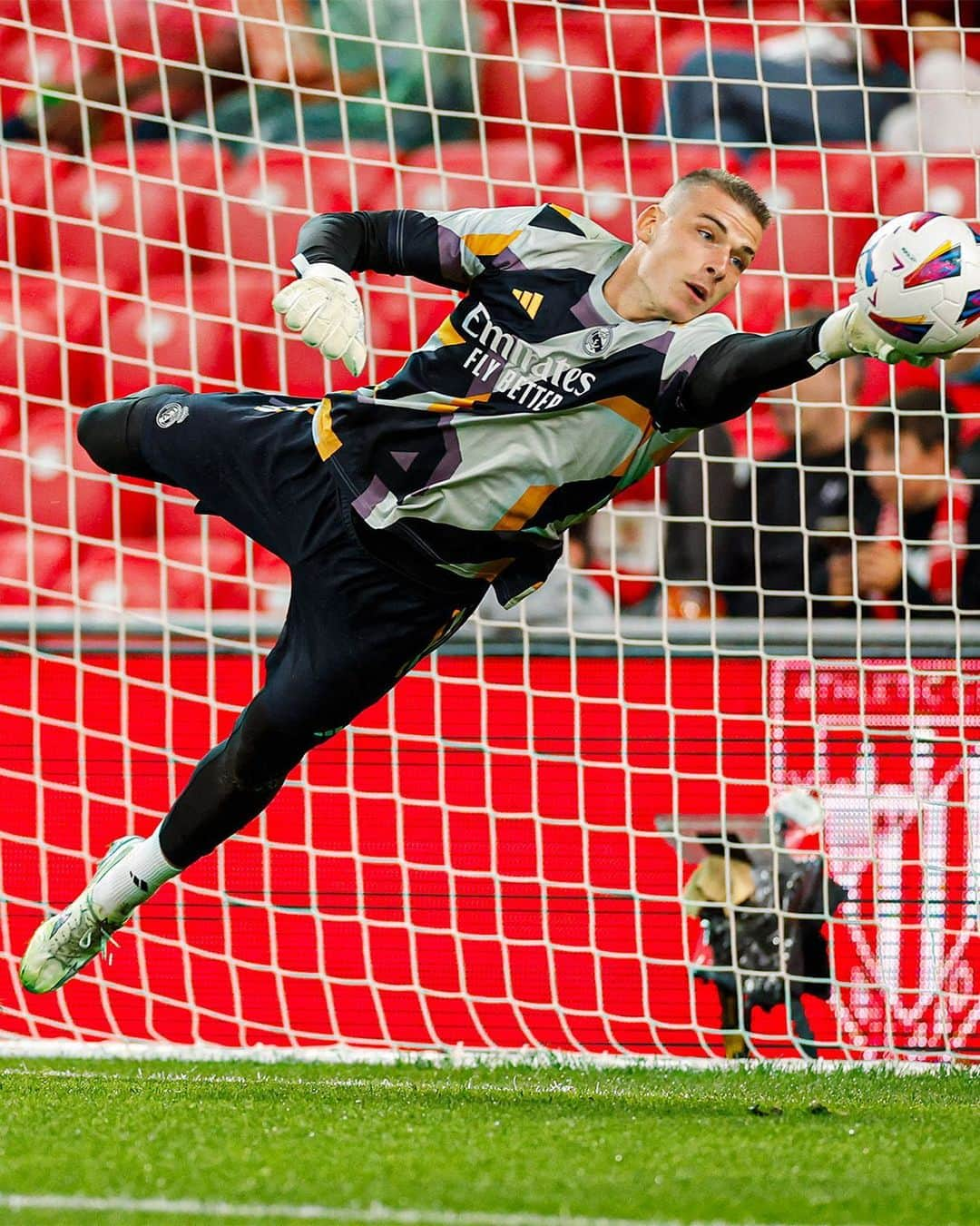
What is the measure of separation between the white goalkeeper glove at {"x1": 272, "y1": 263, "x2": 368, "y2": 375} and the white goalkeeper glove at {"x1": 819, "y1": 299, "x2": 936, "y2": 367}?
84 cm

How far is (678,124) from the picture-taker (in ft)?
24.1

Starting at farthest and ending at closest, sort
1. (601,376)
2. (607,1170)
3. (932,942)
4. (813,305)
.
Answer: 1. (813,305)
2. (932,942)
3. (601,376)
4. (607,1170)

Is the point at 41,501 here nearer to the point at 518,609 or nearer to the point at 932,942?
the point at 518,609

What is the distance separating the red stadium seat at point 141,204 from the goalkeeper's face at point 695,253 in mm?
4294

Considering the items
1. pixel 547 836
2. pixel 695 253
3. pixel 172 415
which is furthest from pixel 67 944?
pixel 695 253

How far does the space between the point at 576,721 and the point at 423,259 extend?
207 cm

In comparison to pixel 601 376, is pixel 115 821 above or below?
below

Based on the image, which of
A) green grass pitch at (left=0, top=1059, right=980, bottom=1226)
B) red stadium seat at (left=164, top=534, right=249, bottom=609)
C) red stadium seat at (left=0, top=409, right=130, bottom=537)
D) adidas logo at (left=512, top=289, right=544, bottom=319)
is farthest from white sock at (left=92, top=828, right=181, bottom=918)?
red stadium seat at (left=0, top=409, right=130, bottom=537)

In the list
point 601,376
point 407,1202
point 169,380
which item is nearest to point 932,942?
point 601,376

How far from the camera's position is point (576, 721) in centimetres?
539

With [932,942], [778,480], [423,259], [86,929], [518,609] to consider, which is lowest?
[932,942]

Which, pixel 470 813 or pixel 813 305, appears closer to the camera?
pixel 470 813

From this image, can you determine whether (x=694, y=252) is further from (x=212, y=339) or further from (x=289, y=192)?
(x=289, y=192)

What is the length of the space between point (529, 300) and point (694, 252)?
35 cm
